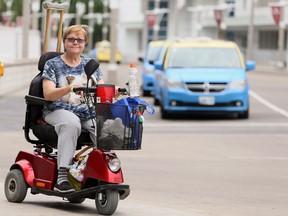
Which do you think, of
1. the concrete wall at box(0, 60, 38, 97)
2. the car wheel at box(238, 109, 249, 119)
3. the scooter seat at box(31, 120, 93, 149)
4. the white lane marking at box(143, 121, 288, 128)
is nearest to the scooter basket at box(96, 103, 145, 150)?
the scooter seat at box(31, 120, 93, 149)

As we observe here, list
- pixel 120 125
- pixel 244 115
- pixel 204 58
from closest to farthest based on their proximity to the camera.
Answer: pixel 120 125, pixel 244 115, pixel 204 58

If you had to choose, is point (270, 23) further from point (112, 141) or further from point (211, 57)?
point (112, 141)

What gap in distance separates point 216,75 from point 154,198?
44.5 ft

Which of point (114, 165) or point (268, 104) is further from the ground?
point (114, 165)

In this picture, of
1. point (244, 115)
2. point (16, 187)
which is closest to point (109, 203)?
point (16, 187)

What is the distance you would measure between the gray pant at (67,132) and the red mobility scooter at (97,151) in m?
0.10

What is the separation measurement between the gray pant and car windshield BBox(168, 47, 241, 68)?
16.0 meters

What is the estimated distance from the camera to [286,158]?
52.9 feet

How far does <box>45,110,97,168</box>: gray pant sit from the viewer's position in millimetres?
9672

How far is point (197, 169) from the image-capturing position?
14.4 meters

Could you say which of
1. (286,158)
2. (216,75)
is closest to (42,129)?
(286,158)

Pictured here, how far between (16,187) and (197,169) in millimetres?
4556

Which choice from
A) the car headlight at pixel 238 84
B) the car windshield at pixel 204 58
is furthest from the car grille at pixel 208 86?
the car windshield at pixel 204 58

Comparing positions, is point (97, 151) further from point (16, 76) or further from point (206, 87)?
point (16, 76)
